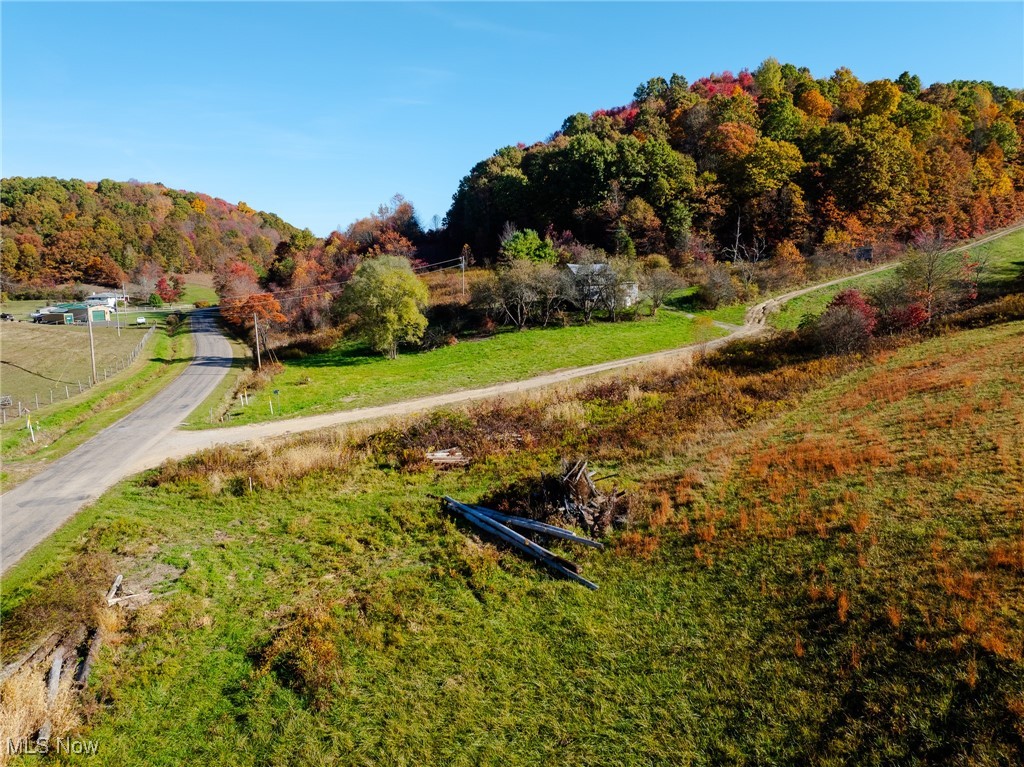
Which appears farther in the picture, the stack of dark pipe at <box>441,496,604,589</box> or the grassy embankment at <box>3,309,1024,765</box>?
the stack of dark pipe at <box>441,496,604,589</box>

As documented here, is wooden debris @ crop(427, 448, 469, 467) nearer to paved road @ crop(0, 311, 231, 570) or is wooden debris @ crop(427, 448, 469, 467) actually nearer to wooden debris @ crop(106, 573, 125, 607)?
wooden debris @ crop(106, 573, 125, 607)

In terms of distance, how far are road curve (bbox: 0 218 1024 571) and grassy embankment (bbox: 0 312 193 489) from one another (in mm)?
1058

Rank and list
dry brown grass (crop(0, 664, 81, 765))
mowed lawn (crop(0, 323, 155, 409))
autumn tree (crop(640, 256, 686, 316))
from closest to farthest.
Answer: dry brown grass (crop(0, 664, 81, 765)) → mowed lawn (crop(0, 323, 155, 409)) → autumn tree (crop(640, 256, 686, 316))

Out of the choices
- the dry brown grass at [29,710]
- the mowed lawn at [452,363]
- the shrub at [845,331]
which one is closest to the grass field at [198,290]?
the mowed lawn at [452,363]

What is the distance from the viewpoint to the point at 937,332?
101 ft

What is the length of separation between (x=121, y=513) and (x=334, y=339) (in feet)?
122

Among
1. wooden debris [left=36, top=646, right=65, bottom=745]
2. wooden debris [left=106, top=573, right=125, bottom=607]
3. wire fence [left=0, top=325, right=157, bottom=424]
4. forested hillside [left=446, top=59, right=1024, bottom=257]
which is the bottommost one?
wooden debris [left=36, top=646, right=65, bottom=745]

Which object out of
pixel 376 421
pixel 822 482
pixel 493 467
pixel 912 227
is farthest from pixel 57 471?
pixel 912 227

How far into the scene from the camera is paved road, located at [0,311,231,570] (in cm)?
1722

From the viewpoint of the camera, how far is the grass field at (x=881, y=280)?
145 feet

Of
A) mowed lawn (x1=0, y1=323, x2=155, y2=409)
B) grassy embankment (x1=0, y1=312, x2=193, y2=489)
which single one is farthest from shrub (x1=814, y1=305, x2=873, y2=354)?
mowed lawn (x1=0, y1=323, x2=155, y2=409)

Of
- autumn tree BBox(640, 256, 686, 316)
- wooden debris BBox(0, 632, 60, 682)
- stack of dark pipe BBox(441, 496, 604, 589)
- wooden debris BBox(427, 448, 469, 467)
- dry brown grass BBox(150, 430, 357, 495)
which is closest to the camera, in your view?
wooden debris BBox(0, 632, 60, 682)

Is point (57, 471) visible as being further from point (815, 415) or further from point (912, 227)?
point (912, 227)

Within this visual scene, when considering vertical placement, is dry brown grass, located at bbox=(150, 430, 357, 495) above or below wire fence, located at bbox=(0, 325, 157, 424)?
below
